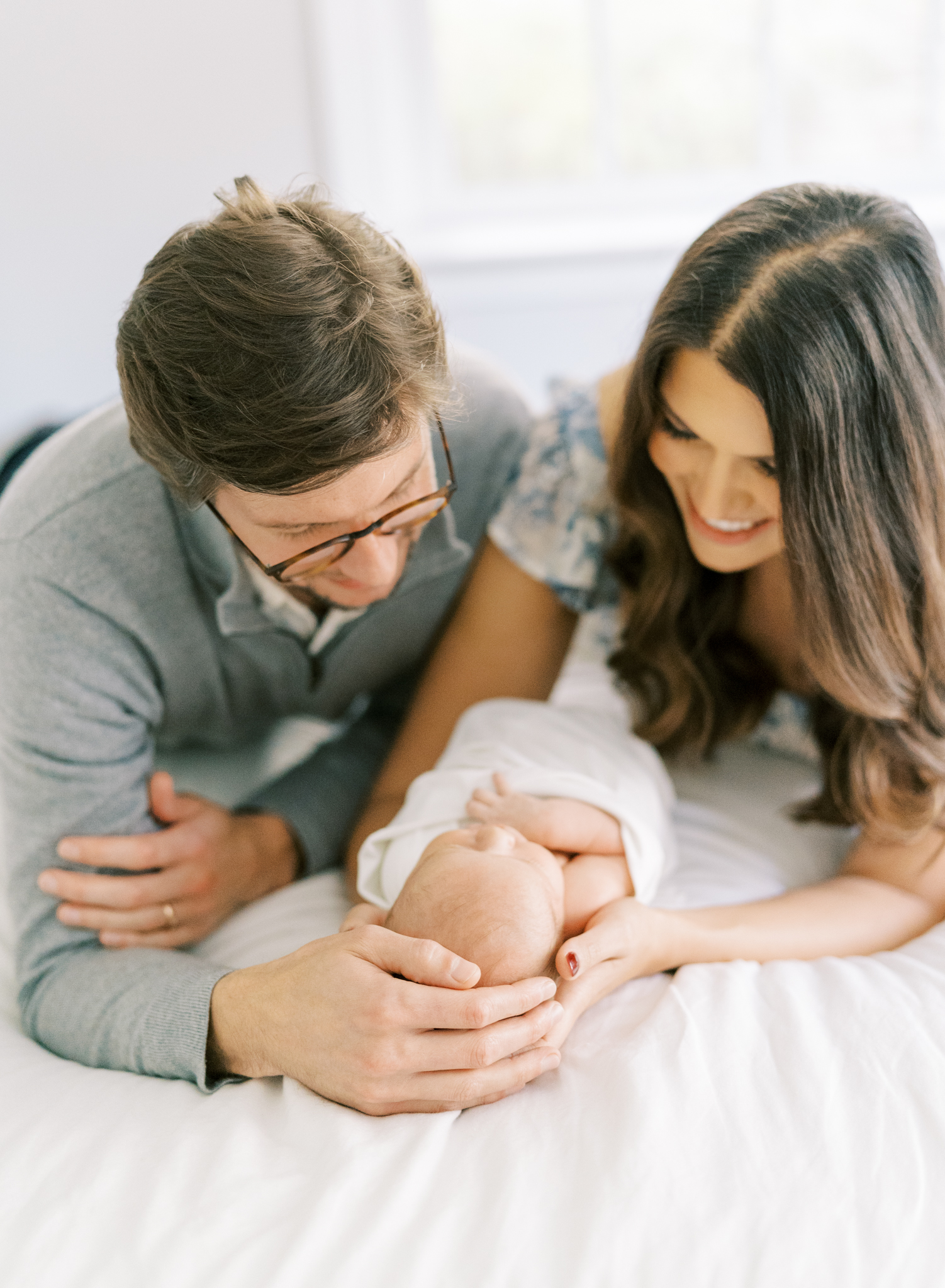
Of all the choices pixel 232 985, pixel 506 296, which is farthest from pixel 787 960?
pixel 506 296

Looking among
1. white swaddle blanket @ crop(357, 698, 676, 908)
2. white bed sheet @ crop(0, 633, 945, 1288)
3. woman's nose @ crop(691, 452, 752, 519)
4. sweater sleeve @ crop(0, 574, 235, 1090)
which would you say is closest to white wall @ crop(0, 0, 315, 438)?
sweater sleeve @ crop(0, 574, 235, 1090)

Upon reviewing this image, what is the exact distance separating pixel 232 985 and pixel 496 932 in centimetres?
28

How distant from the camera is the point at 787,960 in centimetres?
108

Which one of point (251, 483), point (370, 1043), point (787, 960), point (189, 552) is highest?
point (251, 483)

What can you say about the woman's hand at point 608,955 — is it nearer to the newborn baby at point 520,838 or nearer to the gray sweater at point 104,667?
the newborn baby at point 520,838

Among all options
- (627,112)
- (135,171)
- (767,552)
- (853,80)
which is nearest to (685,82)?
(627,112)

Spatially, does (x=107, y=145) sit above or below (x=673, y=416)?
above

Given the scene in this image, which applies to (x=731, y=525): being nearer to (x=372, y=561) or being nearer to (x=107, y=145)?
(x=372, y=561)

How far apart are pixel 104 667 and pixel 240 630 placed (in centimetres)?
15

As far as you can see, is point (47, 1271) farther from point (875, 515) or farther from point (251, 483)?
point (875, 515)

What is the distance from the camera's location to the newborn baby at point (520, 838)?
0.94 m

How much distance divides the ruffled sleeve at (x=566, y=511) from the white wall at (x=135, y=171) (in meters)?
0.20

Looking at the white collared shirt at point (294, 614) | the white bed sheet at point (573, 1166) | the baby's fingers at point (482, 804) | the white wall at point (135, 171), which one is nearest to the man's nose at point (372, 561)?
the white collared shirt at point (294, 614)

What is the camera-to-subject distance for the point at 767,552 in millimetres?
1179
